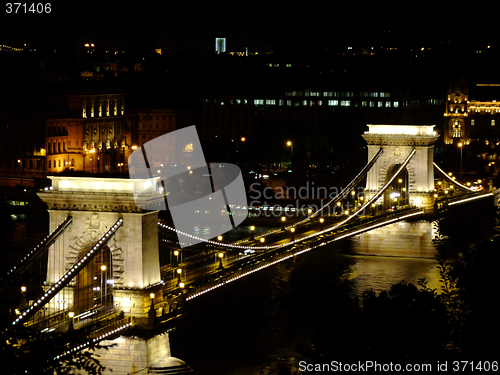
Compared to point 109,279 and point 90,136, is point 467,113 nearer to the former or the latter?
point 90,136

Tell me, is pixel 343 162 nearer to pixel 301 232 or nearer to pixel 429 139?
pixel 429 139

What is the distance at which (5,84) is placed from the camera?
3620 inches

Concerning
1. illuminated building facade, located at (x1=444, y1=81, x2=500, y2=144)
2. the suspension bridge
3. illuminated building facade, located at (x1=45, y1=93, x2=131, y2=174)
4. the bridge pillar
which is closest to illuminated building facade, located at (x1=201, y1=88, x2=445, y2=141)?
illuminated building facade, located at (x1=444, y1=81, x2=500, y2=144)

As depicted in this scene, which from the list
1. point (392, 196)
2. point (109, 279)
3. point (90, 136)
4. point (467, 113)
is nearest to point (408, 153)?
point (392, 196)

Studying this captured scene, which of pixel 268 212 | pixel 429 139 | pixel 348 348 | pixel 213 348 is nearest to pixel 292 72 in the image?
pixel 268 212

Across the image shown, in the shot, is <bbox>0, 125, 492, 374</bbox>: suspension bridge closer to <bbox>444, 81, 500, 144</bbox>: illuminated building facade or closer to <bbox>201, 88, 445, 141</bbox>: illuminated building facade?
<bbox>201, 88, 445, 141</bbox>: illuminated building facade

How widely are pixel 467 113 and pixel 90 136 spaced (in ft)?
117

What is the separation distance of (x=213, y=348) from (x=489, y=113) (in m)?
71.5

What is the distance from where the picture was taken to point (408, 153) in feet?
174

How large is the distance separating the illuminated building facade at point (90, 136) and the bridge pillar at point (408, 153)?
27320mm

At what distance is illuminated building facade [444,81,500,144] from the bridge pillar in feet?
143

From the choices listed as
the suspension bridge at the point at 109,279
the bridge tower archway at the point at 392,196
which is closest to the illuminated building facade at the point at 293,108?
the bridge tower archway at the point at 392,196

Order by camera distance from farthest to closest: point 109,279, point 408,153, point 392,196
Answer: point 392,196, point 408,153, point 109,279

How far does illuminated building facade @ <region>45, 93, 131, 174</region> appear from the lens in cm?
7831
